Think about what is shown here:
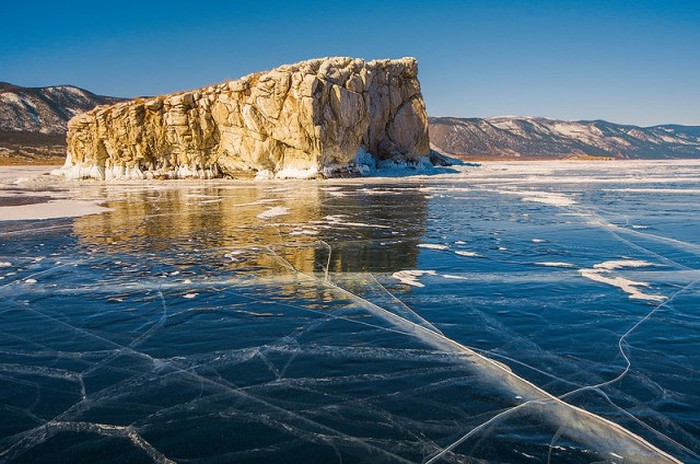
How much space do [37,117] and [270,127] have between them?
147 meters

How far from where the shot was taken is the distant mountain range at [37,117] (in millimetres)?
110094

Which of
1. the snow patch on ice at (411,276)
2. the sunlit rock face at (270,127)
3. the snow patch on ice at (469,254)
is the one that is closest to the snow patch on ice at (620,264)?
the snow patch on ice at (469,254)

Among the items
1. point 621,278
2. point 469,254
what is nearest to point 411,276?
point 469,254

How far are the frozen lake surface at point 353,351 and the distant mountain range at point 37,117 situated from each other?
10429cm

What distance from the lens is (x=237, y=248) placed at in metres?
11.8

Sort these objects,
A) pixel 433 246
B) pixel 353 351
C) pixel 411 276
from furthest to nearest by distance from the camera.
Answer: pixel 433 246
pixel 411 276
pixel 353 351

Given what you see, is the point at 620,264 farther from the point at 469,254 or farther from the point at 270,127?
the point at 270,127

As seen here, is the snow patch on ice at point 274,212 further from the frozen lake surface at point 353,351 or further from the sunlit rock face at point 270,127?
the sunlit rock face at point 270,127

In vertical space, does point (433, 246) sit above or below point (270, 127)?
below

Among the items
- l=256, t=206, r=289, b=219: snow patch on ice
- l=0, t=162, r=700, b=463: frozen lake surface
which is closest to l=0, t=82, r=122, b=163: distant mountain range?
l=256, t=206, r=289, b=219: snow patch on ice

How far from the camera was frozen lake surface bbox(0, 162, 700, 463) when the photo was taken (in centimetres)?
375

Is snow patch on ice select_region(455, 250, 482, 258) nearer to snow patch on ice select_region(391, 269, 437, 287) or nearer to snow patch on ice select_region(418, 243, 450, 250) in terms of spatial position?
snow patch on ice select_region(418, 243, 450, 250)

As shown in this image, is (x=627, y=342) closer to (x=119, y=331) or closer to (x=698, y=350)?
(x=698, y=350)

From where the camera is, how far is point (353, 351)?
5.45 m
